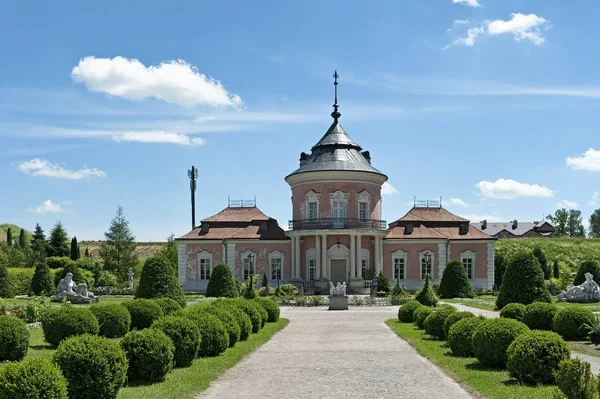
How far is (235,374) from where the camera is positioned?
11883mm

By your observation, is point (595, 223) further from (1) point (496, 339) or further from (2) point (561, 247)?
(1) point (496, 339)

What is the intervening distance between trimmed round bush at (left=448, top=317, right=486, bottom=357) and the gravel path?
0.81 m

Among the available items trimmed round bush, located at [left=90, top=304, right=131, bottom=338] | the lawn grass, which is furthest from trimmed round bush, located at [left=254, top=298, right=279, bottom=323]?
the lawn grass

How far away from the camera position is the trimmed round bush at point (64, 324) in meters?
14.4

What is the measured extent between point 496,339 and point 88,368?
7.14m

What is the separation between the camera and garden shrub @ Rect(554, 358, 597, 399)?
24.8 feet

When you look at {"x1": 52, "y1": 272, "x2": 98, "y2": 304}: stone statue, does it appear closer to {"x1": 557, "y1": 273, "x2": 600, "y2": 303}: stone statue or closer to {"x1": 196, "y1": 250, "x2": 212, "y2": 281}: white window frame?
{"x1": 196, "y1": 250, "x2": 212, "y2": 281}: white window frame

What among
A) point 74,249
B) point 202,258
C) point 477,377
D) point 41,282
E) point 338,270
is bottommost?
point 477,377

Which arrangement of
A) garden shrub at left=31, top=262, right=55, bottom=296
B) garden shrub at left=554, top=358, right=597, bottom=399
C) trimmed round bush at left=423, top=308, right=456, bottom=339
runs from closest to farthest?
A: 1. garden shrub at left=554, top=358, right=597, bottom=399
2. trimmed round bush at left=423, top=308, right=456, bottom=339
3. garden shrub at left=31, top=262, right=55, bottom=296

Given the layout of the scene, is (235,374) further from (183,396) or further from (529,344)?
(529,344)

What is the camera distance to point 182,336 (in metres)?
12.4

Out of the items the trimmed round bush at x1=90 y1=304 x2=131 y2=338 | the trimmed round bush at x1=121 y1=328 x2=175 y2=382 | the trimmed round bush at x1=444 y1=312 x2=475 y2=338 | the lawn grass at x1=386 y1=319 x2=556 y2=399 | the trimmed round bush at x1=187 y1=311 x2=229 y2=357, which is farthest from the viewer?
the trimmed round bush at x1=90 y1=304 x2=131 y2=338

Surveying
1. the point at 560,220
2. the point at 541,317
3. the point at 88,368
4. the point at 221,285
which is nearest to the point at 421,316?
the point at 541,317

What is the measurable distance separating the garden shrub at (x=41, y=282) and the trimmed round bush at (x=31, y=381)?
1236 inches
